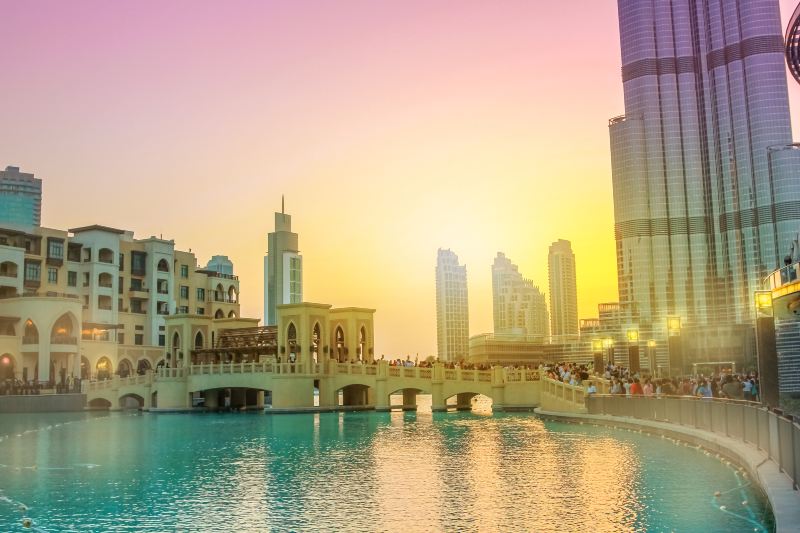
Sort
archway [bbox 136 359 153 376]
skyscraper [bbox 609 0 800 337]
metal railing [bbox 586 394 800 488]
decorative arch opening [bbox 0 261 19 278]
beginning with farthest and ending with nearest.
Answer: skyscraper [bbox 609 0 800 337] → archway [bbox 136 359 153 376] → decorative arch opening [bbox 0 261 19 278] → metal railing [bbox 586 394 800 488]

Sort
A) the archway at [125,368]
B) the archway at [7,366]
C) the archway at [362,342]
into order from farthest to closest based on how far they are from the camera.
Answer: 1. the archway at [125,368]
2. the archway at [7,366]
3. the archway at [362,342]

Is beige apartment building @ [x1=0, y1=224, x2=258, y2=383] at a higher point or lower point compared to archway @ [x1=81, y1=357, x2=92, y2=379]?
higher

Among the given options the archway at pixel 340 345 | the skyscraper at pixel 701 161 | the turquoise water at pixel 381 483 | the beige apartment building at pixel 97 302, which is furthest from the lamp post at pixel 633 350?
the skyscraper at pixel 701 161

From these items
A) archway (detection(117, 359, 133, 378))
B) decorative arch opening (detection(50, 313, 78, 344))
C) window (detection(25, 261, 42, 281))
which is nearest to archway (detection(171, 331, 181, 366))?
decorative arch opening (detection(50, 313, 78, 344))

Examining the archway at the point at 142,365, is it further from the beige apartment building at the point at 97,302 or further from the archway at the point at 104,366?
the archway at the point at 104,366

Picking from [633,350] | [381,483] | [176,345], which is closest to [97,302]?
[176,345]

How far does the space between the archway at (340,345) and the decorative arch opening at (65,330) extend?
28.1 meters

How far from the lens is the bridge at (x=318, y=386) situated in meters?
57.8

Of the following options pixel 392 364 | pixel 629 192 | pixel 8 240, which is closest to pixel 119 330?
pixel 8 240

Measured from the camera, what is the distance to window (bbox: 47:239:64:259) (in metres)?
87.4

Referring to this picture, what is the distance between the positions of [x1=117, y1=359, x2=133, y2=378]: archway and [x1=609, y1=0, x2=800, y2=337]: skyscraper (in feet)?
319

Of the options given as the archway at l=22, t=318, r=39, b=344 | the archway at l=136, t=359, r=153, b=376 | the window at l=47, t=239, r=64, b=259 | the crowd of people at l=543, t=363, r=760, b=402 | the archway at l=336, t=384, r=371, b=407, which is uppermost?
the window at l=47, t=239, r=64, b=259

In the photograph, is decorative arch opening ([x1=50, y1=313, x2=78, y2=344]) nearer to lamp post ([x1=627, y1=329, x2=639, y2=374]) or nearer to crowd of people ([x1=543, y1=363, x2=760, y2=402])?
crowd of people ([x1=543, y1=363, x2=760, y2=402])

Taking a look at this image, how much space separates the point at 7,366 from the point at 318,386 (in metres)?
31.0
